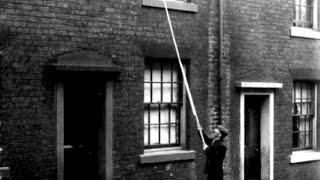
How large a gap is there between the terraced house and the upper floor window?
39mm

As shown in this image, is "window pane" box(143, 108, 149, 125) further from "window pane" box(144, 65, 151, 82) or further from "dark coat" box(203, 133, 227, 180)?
"dark coat" box(203, 133, 227, 180)

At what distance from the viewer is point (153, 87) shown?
399 inches

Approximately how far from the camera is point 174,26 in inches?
402

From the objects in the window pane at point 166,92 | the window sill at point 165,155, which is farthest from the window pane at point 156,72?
the window sill at point 165,155

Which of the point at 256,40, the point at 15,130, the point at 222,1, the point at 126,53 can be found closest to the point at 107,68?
the point at 126,53

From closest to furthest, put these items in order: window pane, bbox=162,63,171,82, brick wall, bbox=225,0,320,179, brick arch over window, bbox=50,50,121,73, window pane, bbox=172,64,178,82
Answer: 1. brick arch over window, bbox=50,50,121,73
2. window pane, bbox=162,63,171,82
3. window pane, bbox=172,64,178,82
4. brick wall, bbox=225,0,320,179

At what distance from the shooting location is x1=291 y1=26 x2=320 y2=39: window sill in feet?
41.3

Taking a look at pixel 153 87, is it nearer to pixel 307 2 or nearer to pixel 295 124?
pixel 295 124

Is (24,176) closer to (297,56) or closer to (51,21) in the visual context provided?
(51,21)

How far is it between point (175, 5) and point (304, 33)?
4.48 m

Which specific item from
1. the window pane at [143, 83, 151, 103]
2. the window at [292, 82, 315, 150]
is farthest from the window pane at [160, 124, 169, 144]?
the window at [292, 82, 315, 150]

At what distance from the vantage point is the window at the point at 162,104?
33.0 ft

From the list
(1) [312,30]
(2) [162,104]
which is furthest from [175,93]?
(1) [312,30]

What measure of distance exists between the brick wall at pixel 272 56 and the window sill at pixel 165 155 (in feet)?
4.80
